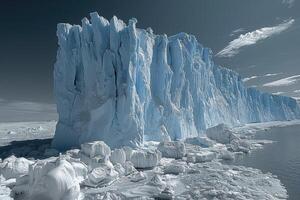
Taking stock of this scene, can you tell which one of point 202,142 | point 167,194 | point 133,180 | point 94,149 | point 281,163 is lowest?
point 167,194

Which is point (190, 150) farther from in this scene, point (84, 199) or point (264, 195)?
point (84, 199)

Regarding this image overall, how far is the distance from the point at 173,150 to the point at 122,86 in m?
5.88

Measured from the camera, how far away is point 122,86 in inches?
901

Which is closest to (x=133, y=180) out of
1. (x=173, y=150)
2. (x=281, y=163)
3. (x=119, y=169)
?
(x=119, y=169)

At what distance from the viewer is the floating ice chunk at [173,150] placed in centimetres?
2022

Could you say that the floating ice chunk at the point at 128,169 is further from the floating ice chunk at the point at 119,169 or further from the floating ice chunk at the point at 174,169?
the floating ice chunk at the point at 174,169

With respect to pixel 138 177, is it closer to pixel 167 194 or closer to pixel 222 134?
pixel 167 194

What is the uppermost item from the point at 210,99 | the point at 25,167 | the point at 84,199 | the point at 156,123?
the point at 210,99

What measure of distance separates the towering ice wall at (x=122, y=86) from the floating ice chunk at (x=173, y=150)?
2.53 metres

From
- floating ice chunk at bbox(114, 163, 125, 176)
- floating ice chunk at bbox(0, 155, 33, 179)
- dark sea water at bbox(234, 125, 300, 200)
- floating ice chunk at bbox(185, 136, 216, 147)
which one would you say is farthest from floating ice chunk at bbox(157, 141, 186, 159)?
floating ice chunk at bbox(0, 155, 33, 179)

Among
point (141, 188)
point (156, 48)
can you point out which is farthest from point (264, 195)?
point (156, 48)

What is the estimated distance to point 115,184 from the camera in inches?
541

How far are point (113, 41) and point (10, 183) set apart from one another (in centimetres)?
1402

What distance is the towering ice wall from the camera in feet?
74.5
